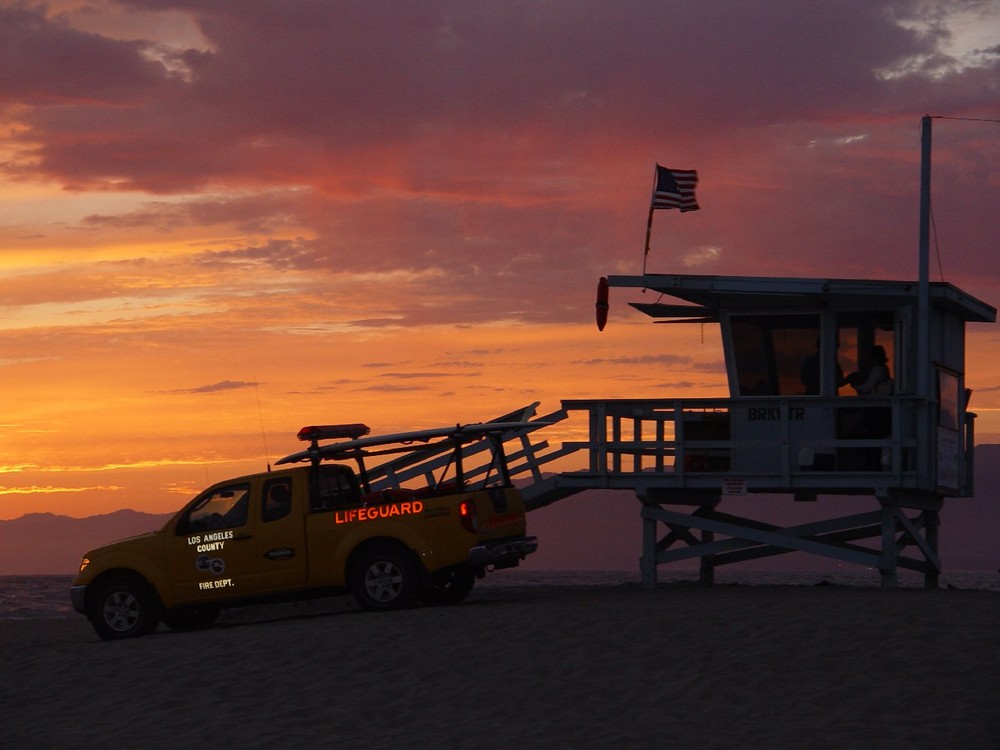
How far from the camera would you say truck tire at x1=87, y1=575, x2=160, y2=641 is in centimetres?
2066

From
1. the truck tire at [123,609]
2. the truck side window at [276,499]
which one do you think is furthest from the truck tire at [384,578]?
the truck tire at [123,609]

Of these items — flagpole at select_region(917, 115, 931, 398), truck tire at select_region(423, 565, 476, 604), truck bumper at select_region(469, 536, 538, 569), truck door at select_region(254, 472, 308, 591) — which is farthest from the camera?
flagpole at select_region(917, 115, 931, 398)

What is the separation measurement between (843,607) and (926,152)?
30.8 feet

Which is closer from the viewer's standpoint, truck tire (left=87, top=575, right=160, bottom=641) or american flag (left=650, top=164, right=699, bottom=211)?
truck tire (left=87, top=575, right=160, bottom=641)

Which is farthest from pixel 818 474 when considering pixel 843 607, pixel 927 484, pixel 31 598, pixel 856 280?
pixel 31 598

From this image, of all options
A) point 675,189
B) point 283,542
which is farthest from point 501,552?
point 675,189

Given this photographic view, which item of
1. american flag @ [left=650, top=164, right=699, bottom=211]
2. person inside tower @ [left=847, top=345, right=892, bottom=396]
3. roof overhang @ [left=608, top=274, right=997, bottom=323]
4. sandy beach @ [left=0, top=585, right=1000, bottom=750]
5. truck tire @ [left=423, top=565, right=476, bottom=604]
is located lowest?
sandy beach @ [left=0, top=585, right=1000, bottom=750]

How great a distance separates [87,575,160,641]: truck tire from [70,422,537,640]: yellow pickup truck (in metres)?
0.01

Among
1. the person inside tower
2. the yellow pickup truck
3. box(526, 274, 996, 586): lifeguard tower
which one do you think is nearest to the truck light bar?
the yellow pickup truck

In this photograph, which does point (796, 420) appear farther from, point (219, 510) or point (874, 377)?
point (219, 510)

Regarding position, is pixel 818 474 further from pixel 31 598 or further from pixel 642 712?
pixel 31 598

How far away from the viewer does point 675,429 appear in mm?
23969

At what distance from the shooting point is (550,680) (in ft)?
50.4

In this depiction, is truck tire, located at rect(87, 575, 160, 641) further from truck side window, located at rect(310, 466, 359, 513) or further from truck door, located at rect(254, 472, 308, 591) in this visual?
truck side window, located at rect(310, 466, 359, 513)
